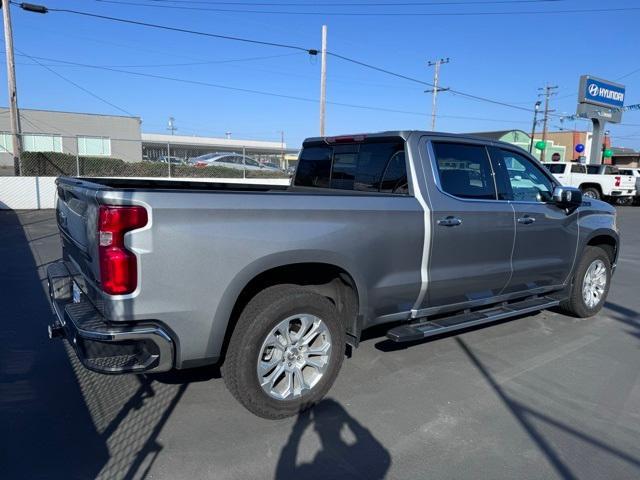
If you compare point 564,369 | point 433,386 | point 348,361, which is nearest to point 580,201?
point 564,369

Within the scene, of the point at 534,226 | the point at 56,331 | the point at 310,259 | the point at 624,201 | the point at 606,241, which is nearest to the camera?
the point at 310,259

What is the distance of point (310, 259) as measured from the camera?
3.27 m

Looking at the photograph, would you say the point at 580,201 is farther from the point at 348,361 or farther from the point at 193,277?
the point at 193,277

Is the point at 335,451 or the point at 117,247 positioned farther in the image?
the point at 335,451

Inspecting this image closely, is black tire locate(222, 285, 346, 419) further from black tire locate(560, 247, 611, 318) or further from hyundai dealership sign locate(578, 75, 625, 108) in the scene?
hyundai dealership sign locate(578, 75, 625, 108)

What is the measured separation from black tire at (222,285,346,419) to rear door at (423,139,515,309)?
1.14 m

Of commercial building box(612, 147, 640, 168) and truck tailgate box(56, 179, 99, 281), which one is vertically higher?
commercial building box(612, 147, 640, 168)

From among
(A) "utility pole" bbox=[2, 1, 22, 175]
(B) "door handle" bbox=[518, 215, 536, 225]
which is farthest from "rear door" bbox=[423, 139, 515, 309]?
(A) "utility pole" bbox=[2, 1, 22, 175]

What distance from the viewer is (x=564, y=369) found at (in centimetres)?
430

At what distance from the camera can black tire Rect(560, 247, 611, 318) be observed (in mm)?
5508

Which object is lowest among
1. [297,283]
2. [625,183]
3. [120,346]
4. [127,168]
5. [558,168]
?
[120,346]

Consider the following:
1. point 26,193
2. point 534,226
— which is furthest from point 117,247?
point 26,193

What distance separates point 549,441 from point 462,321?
121 cm

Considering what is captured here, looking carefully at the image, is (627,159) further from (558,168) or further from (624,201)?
(558,168)
